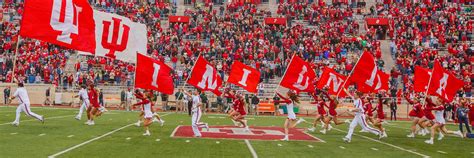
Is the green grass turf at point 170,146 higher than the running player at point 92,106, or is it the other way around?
the running player at point 92,106

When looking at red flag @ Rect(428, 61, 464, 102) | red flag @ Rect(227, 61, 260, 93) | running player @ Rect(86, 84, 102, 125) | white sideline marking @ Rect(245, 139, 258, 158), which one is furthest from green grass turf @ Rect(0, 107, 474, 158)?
red flag @ Rect(227, 61, 260, 93)

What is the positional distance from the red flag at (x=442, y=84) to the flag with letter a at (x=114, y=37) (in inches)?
396

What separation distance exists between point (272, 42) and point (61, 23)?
1233 inches

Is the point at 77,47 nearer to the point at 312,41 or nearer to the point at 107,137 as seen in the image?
the point at 107,137

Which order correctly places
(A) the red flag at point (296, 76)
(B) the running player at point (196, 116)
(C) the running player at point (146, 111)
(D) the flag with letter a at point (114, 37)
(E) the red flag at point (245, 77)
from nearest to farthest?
(B) the running player at point (196, 116) < (C) the running player at point (146, 111) < (D) the flag with letter a at point (114, 37) < (A) the red flag at point (296, 76) < (E) the red flag at point (245, 77)

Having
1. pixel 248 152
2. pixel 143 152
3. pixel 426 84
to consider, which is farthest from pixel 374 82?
pixel 143 152

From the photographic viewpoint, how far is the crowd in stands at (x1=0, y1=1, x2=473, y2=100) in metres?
43.7

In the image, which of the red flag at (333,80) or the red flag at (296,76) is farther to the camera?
the red flag at (333,80)

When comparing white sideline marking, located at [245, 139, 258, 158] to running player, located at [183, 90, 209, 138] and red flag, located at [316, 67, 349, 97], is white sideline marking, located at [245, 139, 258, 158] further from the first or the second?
red flag, located at [316, 67, 349, 97]

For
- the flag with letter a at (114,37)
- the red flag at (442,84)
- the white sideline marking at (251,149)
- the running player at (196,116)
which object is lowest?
the white sideline marking at (251,149)

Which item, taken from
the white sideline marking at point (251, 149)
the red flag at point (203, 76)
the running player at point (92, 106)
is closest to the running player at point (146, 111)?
the red flag at point (203, 76)

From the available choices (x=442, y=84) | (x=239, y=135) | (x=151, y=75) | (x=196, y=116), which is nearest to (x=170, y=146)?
(x=151, y=75)

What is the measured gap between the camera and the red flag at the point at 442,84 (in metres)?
21.5

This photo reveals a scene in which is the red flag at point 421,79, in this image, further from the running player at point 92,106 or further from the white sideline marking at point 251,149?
the running player at point 92,106
